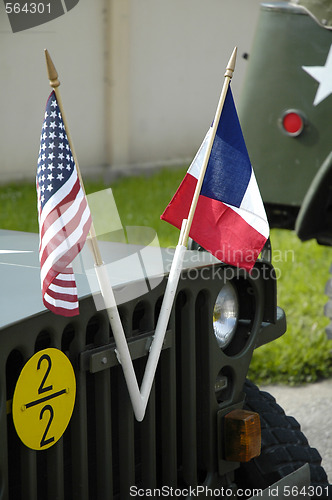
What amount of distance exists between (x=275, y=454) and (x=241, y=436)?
278 mm

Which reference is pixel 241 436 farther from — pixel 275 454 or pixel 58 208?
pixel 58 208

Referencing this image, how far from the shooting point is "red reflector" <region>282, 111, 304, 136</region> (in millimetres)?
4723

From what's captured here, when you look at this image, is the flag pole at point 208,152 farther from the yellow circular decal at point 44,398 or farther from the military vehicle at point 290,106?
the military vehicle at point 290,106

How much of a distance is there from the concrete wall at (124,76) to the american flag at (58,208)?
8043 mm

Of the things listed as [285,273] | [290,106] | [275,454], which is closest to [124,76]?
[285,273]

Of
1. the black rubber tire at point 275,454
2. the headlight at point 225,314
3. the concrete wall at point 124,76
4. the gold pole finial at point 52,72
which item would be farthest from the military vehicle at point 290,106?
the concrete wall at point 124,76

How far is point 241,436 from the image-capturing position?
8.12ft

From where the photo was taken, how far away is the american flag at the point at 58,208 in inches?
78.5

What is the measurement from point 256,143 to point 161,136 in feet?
27.2

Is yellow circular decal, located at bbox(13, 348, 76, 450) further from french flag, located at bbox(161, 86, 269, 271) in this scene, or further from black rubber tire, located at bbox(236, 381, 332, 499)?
black rubber tire, located at bbox(236, 381, 332, 499)

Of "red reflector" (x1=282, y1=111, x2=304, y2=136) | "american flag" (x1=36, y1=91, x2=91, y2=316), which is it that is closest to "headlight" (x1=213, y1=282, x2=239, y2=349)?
"american flag" (x1=36, y1=91, x2=91, y2=316)

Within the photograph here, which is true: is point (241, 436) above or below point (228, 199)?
below

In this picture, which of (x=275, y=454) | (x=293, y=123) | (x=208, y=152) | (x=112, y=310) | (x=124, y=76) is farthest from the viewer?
(x=124, y=76)

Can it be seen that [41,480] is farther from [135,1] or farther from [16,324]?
[135,1]
